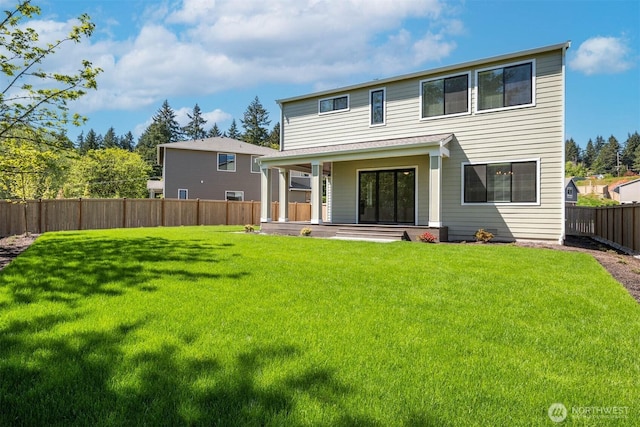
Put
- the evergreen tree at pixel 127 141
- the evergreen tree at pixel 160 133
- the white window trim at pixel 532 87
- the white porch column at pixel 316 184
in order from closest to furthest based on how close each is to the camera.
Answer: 1. the white window trim at pixel 532 87
2. the white porch column at pixel 316 184
3. the evergreen tree at pixel 160 133
4. the evergreen tree at pixel 127 141

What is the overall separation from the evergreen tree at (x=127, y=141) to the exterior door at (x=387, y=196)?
246 feet

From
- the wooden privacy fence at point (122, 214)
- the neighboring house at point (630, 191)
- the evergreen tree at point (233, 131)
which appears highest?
the evergreen tree at point (233, 131)

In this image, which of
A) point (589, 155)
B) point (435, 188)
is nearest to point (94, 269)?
→ point (435, 188)

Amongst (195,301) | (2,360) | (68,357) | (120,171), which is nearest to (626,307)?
(195,301)

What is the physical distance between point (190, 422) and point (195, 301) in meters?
2.23

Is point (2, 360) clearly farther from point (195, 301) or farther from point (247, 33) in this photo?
point (247, 33)

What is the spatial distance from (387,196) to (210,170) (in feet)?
55.5

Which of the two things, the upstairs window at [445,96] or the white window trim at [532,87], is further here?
the upstairs window at [445,96]

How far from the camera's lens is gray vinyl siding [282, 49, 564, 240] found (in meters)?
10.6

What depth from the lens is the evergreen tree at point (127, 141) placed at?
250ft

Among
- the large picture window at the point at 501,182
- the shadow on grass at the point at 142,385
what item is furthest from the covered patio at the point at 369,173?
the shadow on grass at the point at 142,385

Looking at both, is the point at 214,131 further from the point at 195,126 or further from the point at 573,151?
the point at 573,151

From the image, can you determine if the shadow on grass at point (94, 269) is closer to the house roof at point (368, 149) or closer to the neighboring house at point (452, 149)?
the house roof at point (368, 149)

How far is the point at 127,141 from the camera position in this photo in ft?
254
